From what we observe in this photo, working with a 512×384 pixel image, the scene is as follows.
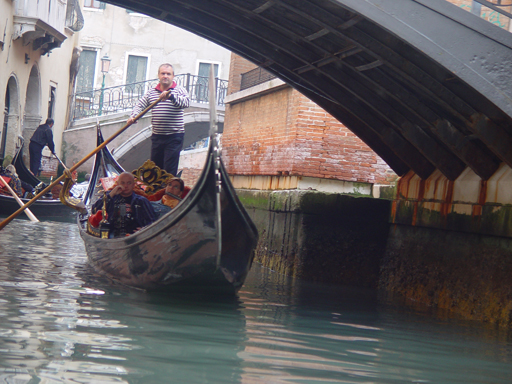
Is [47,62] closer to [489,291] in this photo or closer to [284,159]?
[284,159]

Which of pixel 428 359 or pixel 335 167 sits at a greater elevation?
pixel 335 167

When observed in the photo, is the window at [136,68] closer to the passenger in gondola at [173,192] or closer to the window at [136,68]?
the window at [136,68]

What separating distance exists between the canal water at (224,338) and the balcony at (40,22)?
750 cm

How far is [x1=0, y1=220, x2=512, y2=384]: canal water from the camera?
2.34 metres

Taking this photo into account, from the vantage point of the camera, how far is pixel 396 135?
5129 millimetres

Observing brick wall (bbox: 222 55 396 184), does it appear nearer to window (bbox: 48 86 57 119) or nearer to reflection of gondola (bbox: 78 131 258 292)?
reflection of gondola (bbox: 78 131 258 292)

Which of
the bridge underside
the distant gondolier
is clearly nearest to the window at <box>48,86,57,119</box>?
the distant gondolier

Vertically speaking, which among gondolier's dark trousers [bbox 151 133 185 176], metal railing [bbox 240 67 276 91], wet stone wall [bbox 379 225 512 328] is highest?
metal railing [bbox 240 67 276 91]

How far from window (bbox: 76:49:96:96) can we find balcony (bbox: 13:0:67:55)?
6.33 m

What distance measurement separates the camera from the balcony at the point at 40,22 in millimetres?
11227

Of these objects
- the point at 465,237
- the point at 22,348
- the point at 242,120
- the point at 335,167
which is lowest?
the point at 22,348

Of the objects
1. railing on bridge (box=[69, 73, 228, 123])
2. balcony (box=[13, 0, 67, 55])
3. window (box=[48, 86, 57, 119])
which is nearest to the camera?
balcony (box=[13, 0, 67, 55])

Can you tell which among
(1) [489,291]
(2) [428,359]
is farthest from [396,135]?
(2) [428,359]

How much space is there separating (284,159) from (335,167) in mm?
536
